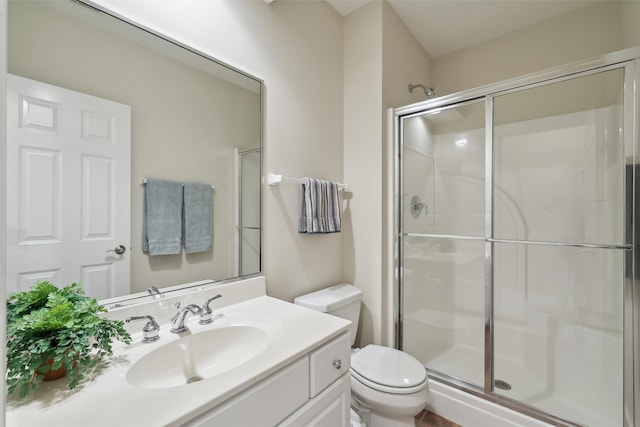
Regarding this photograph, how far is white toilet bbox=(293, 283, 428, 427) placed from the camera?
4.29 feet

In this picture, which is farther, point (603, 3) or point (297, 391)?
point (603, 3)

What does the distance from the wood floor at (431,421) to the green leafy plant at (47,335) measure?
1675 millimetres

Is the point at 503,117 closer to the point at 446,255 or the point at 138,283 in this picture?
the point at 446,255

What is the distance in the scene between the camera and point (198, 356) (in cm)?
100

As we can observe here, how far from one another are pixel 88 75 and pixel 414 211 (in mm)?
1803

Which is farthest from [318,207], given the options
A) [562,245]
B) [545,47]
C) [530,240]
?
[545,47]

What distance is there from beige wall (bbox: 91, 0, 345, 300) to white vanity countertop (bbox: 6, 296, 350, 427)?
66 centimetres

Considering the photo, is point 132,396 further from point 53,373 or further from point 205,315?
point 205,315

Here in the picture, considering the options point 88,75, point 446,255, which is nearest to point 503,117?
point 446,255

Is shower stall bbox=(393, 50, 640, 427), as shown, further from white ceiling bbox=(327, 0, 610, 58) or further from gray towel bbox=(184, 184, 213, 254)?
gray towel bbox=(184, 184, 213, 254)

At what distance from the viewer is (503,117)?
69.4 inches

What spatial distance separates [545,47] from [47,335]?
10.1 ft

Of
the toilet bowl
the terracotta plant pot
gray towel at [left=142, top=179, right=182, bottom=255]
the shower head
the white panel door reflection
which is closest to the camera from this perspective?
the terracotta plant pot

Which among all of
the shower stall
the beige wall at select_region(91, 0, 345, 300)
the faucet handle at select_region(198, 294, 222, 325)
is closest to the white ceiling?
the beige wall at select_region(91, 0, 345, 300)
